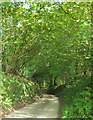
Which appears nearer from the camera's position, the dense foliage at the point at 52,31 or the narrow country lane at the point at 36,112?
the dense foliage at the point at 52,31

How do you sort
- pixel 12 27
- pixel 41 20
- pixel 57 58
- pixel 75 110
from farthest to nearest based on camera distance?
pixel 57 58 → pixel 12 27 → pixel 41 20 → pixel 75 110

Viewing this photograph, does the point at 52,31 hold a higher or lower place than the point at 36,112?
→ higher

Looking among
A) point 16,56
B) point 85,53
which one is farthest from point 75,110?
point 16,56

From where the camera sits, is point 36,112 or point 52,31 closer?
point 52,31

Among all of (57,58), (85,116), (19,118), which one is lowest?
(19,118)

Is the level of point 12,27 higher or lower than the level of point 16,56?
higher

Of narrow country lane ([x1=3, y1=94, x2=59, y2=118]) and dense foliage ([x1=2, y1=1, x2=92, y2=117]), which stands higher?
dense foliage ([x1=2, y1=1, x2=92, y2=117])

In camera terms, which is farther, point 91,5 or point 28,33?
point 28,33

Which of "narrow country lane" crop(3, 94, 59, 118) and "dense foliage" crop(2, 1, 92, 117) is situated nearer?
"dense foliage" crop(2, 1, 92, 117)

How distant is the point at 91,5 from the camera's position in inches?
157

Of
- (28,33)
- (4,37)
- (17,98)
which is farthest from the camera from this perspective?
(17,98)

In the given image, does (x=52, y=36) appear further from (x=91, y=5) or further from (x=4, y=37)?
(x=91, y=5)

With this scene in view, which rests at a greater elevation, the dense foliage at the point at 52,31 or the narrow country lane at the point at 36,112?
the dense foliage at the point at 52,31

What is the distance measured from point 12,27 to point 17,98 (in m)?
4.45
